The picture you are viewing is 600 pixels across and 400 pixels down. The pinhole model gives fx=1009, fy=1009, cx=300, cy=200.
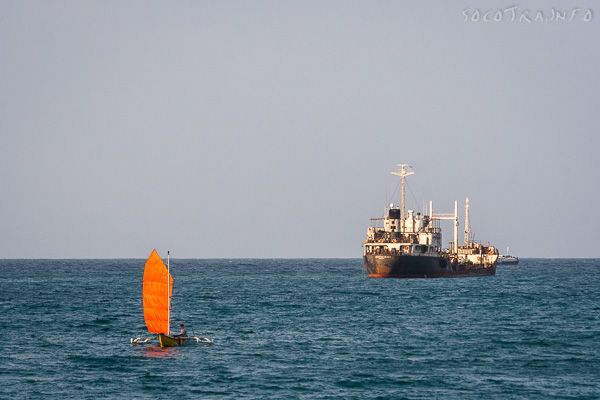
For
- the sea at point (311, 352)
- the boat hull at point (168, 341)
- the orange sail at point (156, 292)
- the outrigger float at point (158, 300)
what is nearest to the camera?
the sea at point (311, 352)

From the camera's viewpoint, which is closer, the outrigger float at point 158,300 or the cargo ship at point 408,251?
the outrigger float at point 158,300

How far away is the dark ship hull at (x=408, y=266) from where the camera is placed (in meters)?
162

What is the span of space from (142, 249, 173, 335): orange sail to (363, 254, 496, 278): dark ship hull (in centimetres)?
9781

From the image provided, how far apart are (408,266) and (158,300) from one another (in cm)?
10172

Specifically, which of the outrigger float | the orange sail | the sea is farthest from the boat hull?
the orange sail

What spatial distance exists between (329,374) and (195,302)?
198 ft

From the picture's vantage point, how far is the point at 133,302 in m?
115

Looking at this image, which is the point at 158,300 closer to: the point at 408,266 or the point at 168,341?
the point at 168,341

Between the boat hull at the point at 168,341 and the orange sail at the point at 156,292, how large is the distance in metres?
0.91

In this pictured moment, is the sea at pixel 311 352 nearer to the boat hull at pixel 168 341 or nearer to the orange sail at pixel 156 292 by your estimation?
the boat hull at pixel 168 341

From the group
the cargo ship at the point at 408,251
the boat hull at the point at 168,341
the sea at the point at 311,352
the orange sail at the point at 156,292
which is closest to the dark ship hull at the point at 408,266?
the cargo ship at the point at 408,251

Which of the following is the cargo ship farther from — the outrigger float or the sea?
the outrigger float

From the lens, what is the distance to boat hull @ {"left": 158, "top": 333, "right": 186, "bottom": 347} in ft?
214

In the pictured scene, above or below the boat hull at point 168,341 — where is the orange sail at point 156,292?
above
